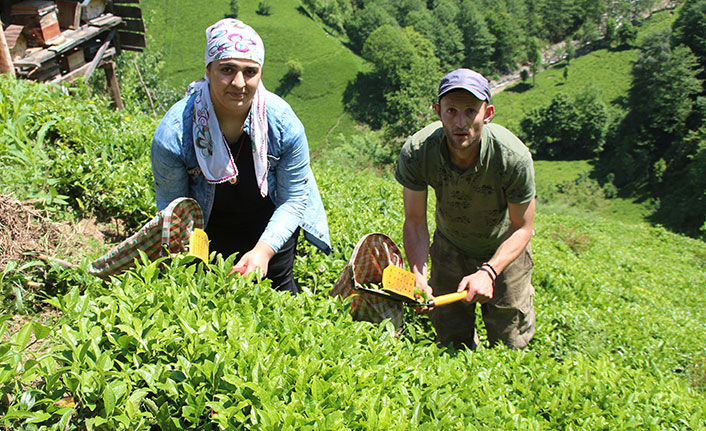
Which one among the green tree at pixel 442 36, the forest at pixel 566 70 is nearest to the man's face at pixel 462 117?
the forest at pixel 566 70

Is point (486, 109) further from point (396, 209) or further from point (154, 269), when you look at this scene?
point (396, 209)

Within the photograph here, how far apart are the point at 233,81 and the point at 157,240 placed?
87cm

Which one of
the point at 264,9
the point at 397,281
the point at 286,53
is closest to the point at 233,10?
the point at 264,9

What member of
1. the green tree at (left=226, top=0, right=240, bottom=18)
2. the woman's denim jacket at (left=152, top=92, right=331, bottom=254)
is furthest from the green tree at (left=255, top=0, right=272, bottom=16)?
the woman's denim jacket at (left=152, top=92, right=331, bottom=254)

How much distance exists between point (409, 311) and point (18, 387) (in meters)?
2.55

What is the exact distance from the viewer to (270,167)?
2869mm

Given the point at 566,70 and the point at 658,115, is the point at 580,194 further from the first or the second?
the point at 566,70

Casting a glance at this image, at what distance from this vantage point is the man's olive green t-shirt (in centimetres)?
295

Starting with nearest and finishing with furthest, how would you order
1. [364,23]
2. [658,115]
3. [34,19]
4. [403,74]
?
[34,19]
[658,115]
[403,74]
[364,23]

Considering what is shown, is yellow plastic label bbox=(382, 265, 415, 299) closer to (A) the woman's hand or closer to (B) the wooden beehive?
(A) the woman's hand

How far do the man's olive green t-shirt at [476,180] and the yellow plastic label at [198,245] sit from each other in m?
1.24

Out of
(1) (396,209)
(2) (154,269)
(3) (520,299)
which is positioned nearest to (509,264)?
(3) (520,299)

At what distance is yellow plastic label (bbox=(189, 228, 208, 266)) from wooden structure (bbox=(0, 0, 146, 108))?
5083mm

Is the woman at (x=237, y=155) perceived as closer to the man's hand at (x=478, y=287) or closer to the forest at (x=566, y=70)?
Answer: the man's hand at (x=478, y=287)
